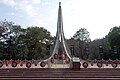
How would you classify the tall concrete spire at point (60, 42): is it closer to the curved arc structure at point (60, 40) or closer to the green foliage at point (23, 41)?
the curved arc structure at point (60, 40)

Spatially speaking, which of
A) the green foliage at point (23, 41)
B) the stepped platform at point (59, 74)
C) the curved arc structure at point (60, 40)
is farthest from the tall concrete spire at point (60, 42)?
the stepped platform at point (59, 74)

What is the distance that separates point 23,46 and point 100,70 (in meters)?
28.2

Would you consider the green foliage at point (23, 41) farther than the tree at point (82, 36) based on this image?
No

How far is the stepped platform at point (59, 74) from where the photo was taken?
15688 mm

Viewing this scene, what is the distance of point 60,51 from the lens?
3559 cm

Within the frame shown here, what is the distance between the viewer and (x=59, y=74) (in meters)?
16.3

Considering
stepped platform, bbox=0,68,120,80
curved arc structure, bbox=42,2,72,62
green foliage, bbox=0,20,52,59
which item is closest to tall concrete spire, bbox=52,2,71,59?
curved arc structure, bbox=42,2,72,62

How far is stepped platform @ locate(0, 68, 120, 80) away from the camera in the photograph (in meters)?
Answer: 15.7

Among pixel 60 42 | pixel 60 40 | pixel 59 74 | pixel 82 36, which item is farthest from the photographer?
pixel 82 36

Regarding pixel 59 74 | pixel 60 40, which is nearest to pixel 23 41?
pixel 60 40

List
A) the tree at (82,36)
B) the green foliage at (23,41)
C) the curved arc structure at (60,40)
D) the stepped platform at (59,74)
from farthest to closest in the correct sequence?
the tree at (82,36) < the green foliage at (23,41) < the curved arc structure at (60,40) < the stepped platform at (59,74)

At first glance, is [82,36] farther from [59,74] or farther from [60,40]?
[59,74]

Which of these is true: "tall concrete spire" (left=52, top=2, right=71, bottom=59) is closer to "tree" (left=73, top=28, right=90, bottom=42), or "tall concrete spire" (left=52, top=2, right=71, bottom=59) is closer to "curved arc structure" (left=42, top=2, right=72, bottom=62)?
"curved arc structure" (left=42, top=2, right=72, bottom=62)

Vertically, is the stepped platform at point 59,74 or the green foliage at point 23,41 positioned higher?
the green foliage at point 23,41
